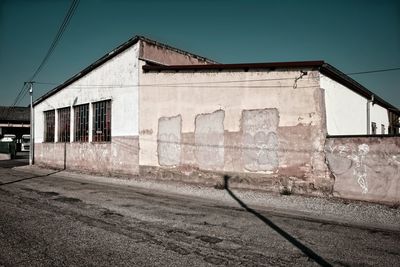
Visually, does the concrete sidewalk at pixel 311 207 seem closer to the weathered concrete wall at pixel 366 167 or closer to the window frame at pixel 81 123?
the weathered concrete wall at pixel 366 167

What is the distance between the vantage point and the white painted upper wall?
12023 mm

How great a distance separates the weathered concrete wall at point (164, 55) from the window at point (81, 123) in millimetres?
6051

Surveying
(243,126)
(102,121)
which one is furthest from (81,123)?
(243,126)

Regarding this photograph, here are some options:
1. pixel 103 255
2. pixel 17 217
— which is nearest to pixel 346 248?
pixel 103 255

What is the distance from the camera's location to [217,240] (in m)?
5.64

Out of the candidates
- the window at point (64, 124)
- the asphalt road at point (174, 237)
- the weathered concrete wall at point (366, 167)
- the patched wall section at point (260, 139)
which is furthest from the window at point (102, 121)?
the weathered concrete wall at point (366, 167)

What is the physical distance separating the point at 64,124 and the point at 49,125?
2.77 meters

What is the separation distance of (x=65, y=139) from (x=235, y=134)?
552 inches

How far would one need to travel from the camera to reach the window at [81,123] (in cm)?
1977

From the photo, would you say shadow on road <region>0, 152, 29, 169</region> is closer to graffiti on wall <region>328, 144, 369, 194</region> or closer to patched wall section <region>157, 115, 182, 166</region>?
patched wall section <region>157, 115, 182, 166</region>

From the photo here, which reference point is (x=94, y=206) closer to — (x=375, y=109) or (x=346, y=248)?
(x=346, y=248)

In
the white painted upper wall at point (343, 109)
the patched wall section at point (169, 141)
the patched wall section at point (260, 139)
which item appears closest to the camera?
the patched wall section at point (260, 139)

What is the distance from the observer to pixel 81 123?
20.3 meters

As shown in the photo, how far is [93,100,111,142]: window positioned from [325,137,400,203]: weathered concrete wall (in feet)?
39.2
